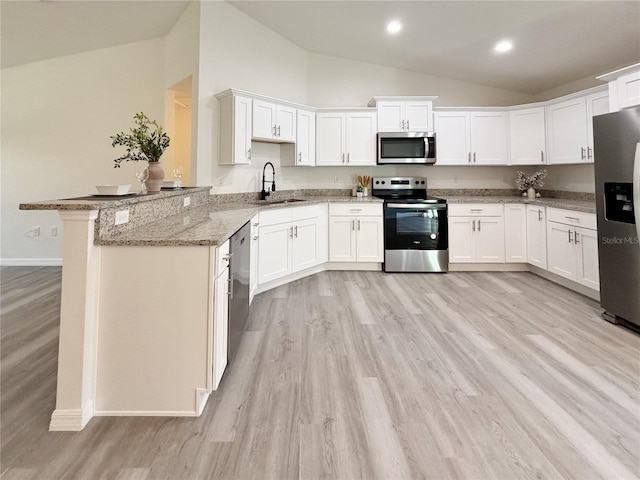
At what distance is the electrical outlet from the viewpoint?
1751 mm

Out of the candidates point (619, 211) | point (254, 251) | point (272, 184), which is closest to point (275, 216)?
point (254, 251)

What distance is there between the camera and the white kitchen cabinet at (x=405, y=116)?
4730 millimetres

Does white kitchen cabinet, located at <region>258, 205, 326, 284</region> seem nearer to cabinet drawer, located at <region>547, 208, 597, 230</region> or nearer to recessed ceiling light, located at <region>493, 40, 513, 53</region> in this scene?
cabinet drawer, located at <region>547, 208, 597, 230</region>

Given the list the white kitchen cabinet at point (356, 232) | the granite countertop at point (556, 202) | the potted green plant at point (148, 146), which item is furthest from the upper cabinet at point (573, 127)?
the potted green plant at point (148, 146)

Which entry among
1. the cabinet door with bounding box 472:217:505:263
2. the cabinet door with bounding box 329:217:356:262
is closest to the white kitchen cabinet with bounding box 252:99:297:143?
the cabinet door with bounding box 329:217:356:262

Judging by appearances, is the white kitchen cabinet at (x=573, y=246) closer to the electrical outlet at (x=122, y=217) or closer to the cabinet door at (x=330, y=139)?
the cabinet door at (x=330, y=139)

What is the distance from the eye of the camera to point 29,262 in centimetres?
472

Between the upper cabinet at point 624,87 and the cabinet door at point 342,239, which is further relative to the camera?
the cabinet door at point 342,239

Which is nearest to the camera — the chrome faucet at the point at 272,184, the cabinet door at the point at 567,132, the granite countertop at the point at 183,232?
the granite countertop at the point at 183,232

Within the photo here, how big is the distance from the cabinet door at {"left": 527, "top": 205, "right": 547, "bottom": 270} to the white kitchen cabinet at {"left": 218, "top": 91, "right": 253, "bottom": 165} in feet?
11.6

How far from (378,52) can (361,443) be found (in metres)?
4.71

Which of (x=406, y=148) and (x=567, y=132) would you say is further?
(x=406, y=148)

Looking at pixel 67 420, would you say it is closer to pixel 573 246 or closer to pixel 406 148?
pixel 573 246

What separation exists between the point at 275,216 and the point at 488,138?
3.30 meters
